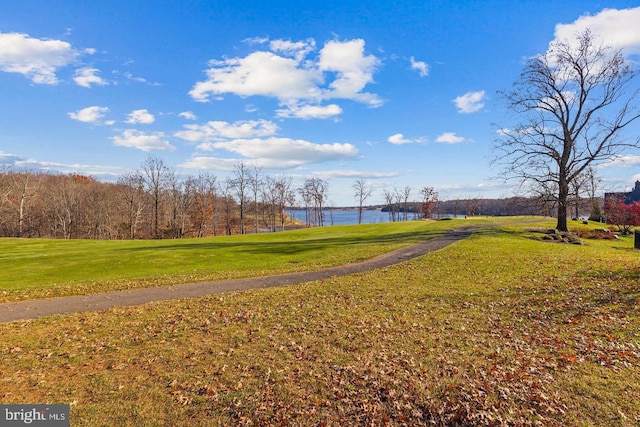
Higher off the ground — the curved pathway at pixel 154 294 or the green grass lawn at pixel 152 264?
the green grass lawn at pixel 152 264

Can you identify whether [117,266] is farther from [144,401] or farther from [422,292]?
[422,292]

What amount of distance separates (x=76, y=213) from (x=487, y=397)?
71.0 meters

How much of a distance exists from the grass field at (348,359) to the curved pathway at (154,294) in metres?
1.12

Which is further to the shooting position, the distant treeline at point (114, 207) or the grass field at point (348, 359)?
the distant treeline at point (114, 207)

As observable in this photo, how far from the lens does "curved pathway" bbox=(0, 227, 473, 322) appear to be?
11.1 metres

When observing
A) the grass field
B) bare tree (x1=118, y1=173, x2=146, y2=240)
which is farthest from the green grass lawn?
bare tree (x1=118, y1=173, x2=146, y2=240)

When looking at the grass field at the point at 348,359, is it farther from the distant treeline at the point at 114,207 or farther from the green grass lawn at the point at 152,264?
the distant treeline at the point at 114,207

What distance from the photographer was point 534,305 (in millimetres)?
10672

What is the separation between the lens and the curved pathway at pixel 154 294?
11.1 meters

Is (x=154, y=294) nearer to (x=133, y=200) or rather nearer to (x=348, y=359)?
(x=348, y=359)

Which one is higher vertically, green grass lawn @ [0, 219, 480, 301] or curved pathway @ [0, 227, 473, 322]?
green grass lawn @ [0, 219, 480, 301]

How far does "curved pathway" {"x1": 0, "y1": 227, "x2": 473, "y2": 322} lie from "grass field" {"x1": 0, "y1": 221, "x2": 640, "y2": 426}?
3.68ft

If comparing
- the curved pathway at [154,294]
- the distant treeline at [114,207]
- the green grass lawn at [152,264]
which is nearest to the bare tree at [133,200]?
the distant treeline at [114,207]

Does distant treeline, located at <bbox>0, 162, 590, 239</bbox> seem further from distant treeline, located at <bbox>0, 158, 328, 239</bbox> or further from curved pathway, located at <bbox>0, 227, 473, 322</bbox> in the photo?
curved pathway, located at <bbox>0, 227, 473, 322</bbox>
